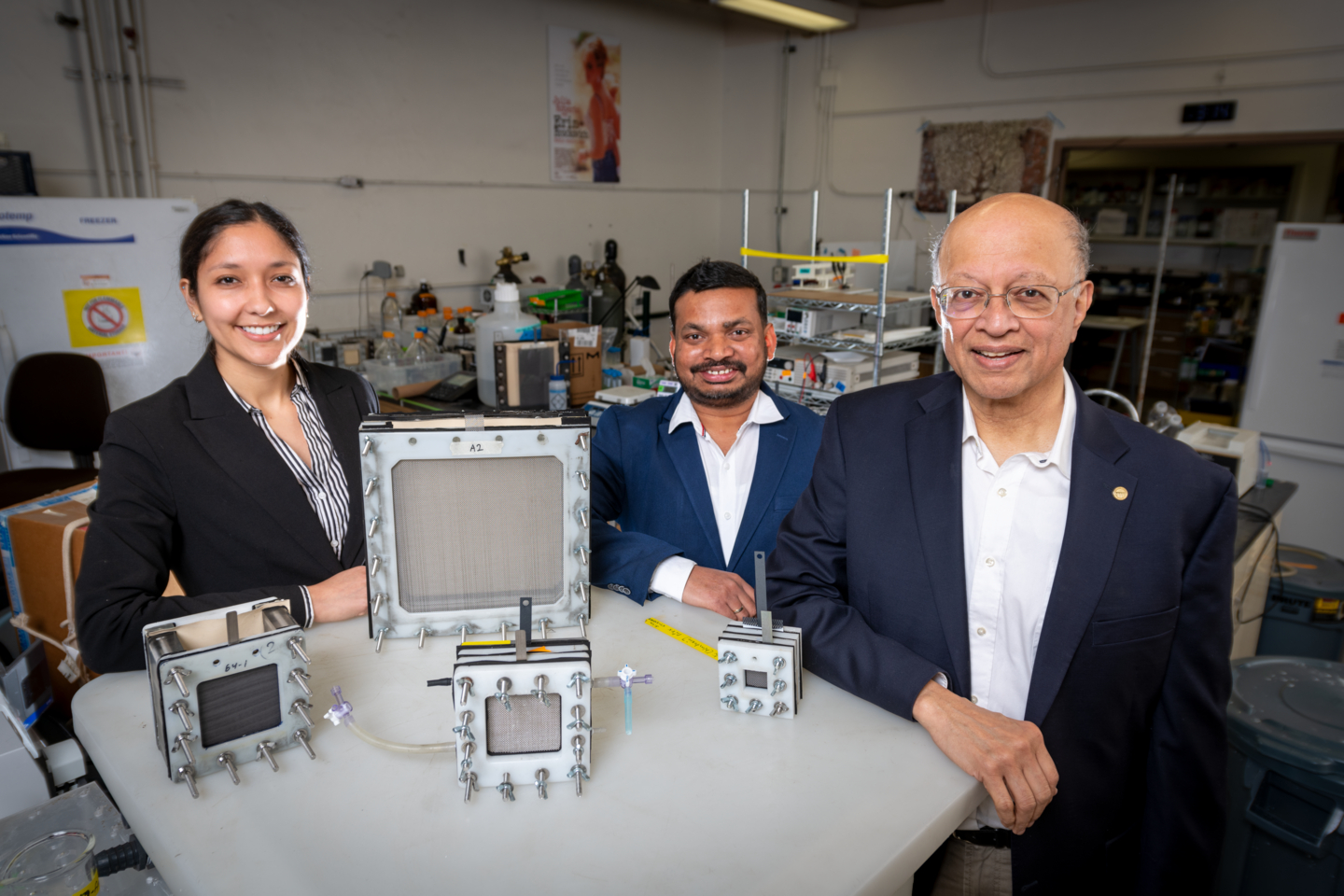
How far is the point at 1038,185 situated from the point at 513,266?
140 inches

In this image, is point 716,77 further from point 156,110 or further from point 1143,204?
point 156,110

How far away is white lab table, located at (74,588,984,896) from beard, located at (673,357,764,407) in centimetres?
80

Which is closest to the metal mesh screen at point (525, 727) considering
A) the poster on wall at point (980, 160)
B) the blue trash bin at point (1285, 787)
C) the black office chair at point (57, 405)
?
the blue trash bin at point (1285, 787)

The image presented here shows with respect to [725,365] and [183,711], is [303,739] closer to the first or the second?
[183,711]

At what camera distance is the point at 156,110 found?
3.75 metres

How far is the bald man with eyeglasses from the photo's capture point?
1.03 metres

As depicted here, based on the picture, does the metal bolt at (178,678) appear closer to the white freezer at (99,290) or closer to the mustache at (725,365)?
the mustache at (725,365)

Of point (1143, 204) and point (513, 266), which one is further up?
point (1143, 204)

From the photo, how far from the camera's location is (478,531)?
1057 mm

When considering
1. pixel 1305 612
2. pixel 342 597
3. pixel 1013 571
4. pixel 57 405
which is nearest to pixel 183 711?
pixel 342 597

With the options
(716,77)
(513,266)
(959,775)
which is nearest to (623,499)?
(959,775)

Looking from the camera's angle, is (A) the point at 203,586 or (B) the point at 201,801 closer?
(B) the point at 201,801

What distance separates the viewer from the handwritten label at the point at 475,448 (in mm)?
1009

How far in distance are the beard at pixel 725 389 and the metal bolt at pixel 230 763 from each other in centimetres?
111
